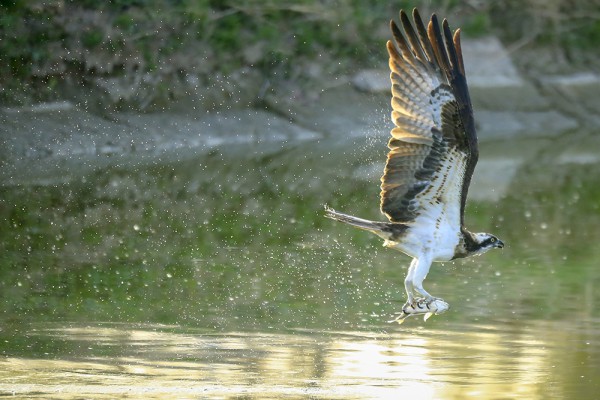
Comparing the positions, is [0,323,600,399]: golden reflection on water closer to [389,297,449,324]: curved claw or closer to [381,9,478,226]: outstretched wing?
[389,297,449,324]: curved claw

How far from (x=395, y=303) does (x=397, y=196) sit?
1781 mm

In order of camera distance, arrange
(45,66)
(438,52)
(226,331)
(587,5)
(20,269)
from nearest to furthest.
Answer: (438,52) < (226,331) < (20,269) < (45,66) < (587,5)

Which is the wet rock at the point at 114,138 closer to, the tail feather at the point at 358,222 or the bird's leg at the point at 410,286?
the tail feather at the point at 358,222

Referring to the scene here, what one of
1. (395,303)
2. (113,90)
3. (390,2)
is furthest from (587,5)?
(395,303)

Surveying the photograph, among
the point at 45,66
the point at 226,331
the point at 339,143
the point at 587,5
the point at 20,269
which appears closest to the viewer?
the point at 226,331

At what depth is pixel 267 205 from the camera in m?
12.2

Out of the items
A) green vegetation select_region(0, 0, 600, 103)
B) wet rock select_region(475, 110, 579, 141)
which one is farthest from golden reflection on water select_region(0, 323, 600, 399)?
wet rock select_region(475, 110, 579, 141)

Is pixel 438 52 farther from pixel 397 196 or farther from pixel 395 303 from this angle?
pixel 395 303

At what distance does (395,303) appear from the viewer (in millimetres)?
8453

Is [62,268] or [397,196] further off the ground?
[397,196]

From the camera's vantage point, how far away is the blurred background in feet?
22.0

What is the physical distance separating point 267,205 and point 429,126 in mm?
5701

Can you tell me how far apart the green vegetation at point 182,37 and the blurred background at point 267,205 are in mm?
30

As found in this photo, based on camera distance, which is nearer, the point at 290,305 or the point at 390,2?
the point at 290,305
